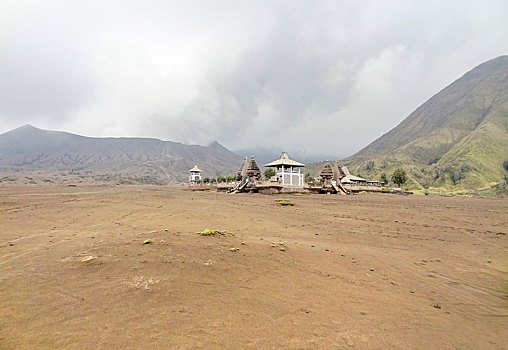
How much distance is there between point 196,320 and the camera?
3.71m

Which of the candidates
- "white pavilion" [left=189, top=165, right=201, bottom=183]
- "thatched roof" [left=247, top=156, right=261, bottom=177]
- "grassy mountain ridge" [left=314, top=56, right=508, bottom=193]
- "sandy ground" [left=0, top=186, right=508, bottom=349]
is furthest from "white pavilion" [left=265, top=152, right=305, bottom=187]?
"white pavilion" [left=189, top=165, right=201, bottom=183]

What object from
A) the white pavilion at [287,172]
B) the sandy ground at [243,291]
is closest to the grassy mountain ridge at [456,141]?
the white pavilion at [287,172]

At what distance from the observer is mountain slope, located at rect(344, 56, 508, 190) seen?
206 feet

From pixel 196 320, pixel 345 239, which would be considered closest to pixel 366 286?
pixel 196 320

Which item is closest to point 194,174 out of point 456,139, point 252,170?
point 252,170

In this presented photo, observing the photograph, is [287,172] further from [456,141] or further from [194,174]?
[456,141]

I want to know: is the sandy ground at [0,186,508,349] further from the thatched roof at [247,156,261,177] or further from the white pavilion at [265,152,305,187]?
the white pavilion at [265,152,305,187]

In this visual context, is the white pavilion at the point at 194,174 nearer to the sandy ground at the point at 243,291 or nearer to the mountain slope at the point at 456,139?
the mountain slope at the point at 456,139

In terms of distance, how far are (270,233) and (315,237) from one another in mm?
1696

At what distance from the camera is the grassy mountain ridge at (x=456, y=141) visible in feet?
203

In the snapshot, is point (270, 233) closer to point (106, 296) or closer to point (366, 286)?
point (366, 286)

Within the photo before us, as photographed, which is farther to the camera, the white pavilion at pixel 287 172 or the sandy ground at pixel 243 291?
the white pavilion at pixel 287 172

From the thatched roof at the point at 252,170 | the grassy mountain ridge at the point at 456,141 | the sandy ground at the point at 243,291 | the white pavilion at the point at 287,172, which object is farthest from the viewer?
the grassy mountain ridge at the point at 456,141

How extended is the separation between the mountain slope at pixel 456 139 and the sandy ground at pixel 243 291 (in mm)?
61486
